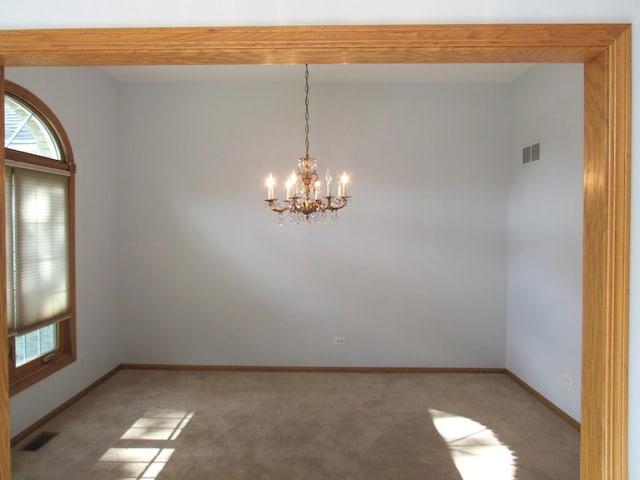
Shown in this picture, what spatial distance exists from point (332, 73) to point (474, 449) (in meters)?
3.94

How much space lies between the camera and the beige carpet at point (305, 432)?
2938mm

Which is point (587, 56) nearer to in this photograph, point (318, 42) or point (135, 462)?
point (318, 42)

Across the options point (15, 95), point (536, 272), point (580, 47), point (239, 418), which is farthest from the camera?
point (536, 272)

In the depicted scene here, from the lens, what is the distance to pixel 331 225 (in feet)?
16.1

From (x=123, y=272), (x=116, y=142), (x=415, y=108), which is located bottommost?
(x=123, y=272)

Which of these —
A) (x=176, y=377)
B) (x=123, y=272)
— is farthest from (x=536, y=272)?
(x=123, y=272)

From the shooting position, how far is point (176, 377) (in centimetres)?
471

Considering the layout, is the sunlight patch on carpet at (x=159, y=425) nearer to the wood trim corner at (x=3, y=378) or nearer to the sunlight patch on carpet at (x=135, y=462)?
the sunlight patch on carpet at (x=135, y=462)

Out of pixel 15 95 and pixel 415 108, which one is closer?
pixel 15 95

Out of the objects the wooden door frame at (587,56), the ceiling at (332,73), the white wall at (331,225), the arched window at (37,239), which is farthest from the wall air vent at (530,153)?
the arched window at (37,239)

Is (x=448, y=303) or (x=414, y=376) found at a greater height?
(x=448, y=303)

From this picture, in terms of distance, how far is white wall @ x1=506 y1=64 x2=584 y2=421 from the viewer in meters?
3.63

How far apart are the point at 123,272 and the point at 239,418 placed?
242cm

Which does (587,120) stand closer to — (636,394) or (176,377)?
(636,394)
